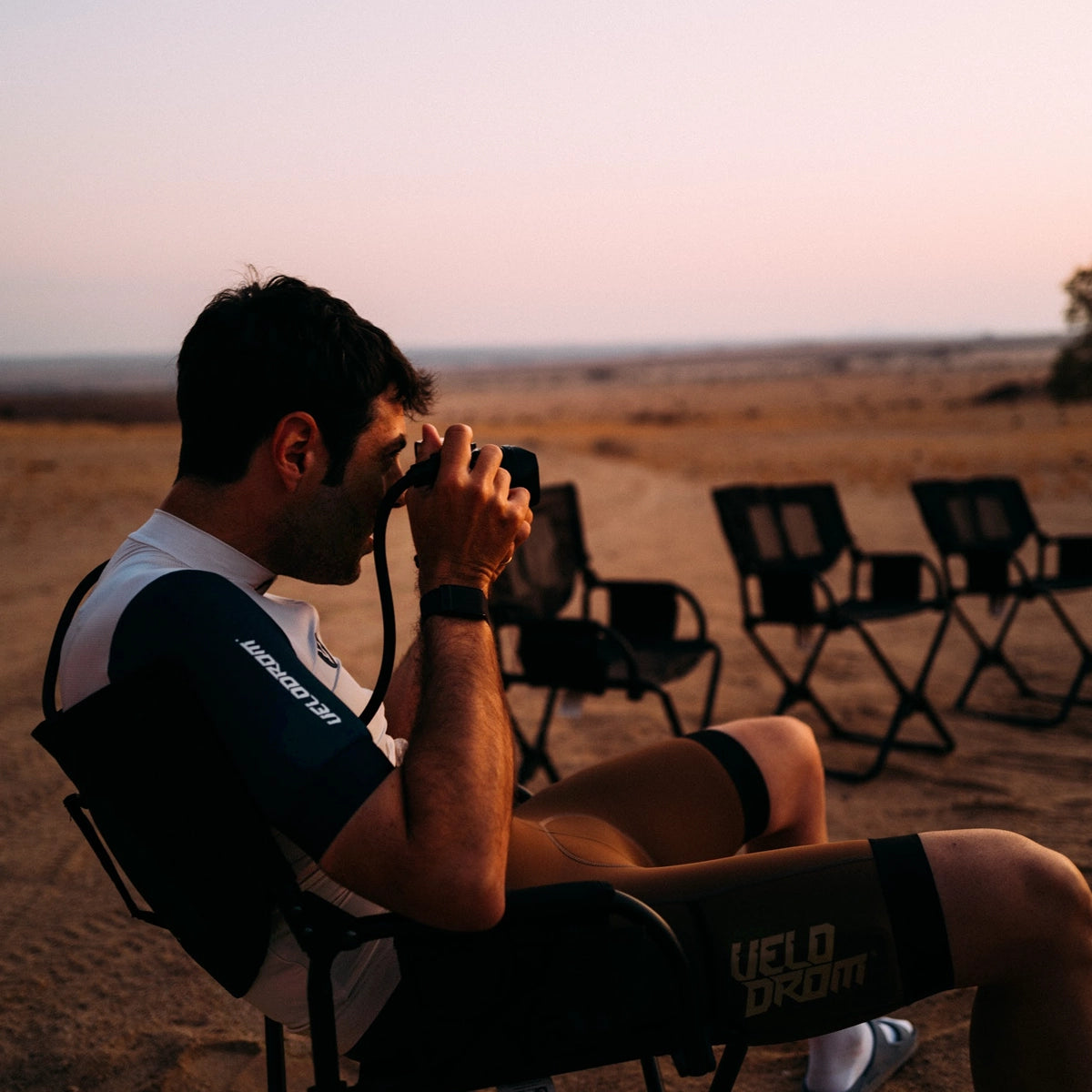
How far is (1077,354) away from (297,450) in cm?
1528

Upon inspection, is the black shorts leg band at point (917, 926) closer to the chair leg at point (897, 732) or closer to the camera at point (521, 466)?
the camera at point (521, 466)

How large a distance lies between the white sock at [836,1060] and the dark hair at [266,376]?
1.53 meters

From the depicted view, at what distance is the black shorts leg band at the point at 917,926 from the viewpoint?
1476 mm

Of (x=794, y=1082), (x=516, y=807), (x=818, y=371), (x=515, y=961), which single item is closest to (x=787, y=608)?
(x=794, y=1082)

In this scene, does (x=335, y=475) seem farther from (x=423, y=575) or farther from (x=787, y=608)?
(x=787, y=608)

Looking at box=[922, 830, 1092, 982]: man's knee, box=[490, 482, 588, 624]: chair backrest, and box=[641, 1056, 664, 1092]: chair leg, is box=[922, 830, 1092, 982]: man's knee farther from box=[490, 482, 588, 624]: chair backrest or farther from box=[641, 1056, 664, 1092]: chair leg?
box=[490, 482, 588, 624]: chair backrest

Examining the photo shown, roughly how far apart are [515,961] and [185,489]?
83 centimetres

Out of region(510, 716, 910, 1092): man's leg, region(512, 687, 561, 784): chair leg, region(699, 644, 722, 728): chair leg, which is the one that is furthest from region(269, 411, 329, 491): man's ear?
region(699, 644, 722, 728): chair leg

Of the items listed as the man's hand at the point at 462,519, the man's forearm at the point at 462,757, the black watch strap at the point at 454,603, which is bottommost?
the man's forearm at the point at 462,757

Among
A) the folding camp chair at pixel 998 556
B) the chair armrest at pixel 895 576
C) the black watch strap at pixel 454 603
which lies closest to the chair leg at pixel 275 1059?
the black watch strap at pixel 454 603

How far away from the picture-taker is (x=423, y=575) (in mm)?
1552

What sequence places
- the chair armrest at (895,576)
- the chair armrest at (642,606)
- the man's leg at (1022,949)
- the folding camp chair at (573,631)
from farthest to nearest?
the chair armrest at (895,576), the chair armrest at (642,606), the folding camp chair at (573,631), the man's leg at (1022,949)

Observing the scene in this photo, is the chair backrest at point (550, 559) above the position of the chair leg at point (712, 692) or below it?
above

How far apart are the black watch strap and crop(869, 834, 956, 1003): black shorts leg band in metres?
0.67
